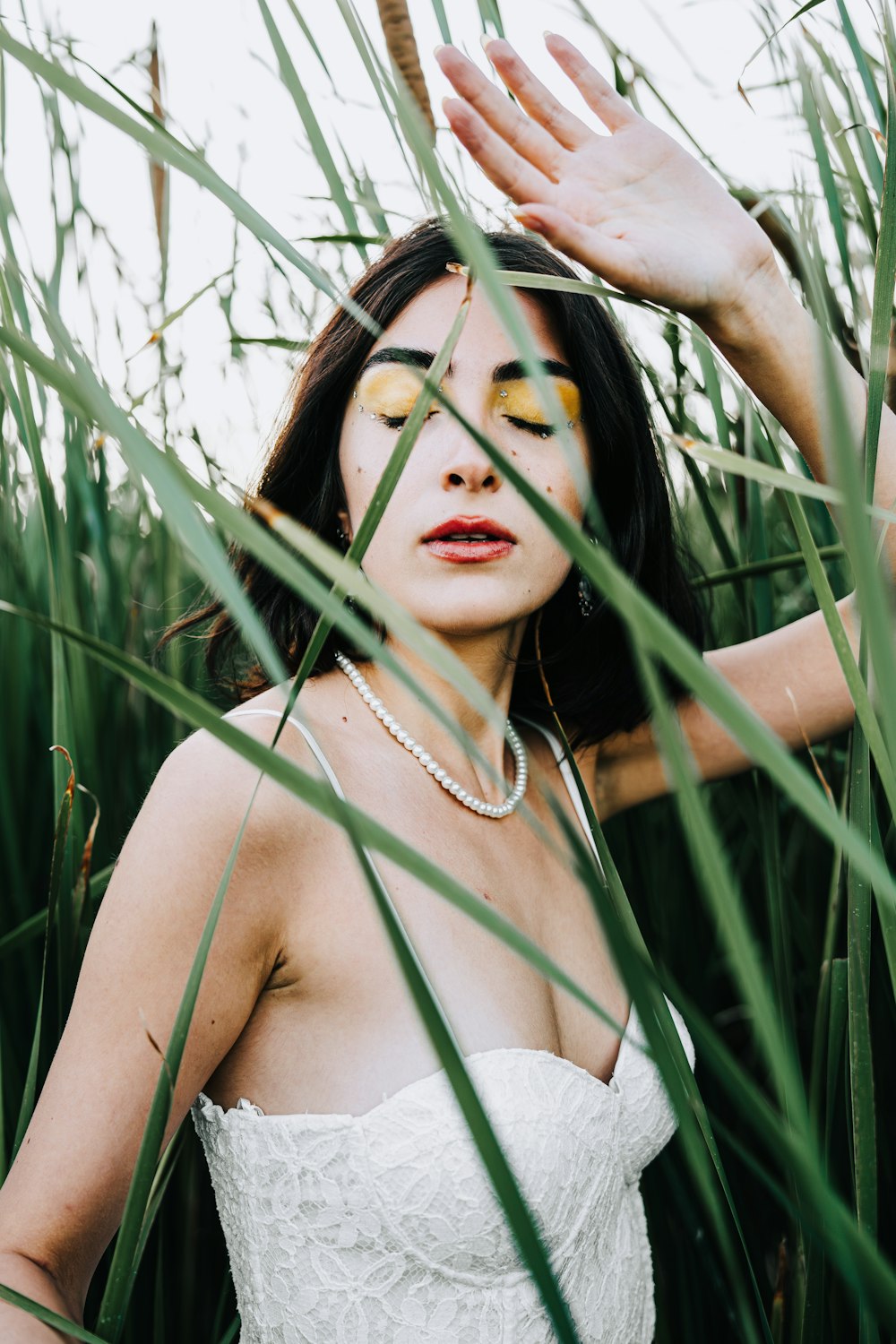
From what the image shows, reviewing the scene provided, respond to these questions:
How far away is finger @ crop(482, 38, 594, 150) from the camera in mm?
688

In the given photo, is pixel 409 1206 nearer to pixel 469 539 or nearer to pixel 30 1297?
pixel 30 1297

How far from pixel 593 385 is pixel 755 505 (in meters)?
0.25

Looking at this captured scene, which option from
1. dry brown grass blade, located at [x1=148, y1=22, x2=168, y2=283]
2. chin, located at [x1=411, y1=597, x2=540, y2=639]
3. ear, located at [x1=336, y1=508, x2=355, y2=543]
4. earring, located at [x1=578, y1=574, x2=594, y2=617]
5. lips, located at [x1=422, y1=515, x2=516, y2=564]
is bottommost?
earring, located at [x1=578, y1=574, x2=594, y2=617]

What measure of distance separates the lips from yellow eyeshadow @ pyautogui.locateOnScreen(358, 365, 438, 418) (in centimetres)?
12

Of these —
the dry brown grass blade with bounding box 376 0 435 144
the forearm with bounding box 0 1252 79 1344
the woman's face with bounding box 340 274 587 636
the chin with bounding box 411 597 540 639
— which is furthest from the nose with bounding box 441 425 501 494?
the forearm with bounding box 0 1252 79 1344

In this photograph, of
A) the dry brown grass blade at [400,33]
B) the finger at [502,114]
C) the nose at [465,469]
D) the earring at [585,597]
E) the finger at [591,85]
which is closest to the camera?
the dry brown grass blade at [400,33]

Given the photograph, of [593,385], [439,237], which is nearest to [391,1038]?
[593,385]

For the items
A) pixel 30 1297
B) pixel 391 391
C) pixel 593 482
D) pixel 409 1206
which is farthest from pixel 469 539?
pixel 30 1297

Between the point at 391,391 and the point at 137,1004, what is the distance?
0.63 metres

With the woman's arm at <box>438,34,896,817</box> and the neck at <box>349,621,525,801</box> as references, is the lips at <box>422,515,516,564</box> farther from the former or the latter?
the woman's arm at <box>438,34,896,817</box>

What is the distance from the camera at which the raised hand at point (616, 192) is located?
72 centimetres

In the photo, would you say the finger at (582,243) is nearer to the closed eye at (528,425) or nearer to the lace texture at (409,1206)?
the closed eye at (528,425)

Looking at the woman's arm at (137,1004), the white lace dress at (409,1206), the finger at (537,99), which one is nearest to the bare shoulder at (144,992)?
the woman's arm at (137,1004)

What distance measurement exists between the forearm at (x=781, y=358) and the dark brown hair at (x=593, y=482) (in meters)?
0.30
